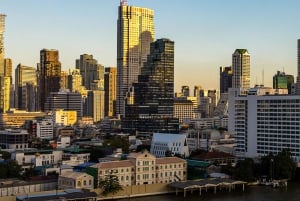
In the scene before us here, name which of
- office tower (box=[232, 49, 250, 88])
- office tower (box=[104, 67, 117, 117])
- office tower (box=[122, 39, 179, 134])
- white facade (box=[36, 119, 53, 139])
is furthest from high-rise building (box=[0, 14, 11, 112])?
office tower (box=[122, 39, 179, 134])

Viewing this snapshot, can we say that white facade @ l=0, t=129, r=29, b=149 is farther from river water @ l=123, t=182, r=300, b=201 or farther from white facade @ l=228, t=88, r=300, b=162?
river water @ l=123, t=182, r=300, b=201

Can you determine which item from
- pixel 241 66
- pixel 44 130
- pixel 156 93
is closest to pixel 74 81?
pixel 241 66

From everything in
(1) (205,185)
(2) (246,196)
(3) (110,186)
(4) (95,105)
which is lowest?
(2) (246,196)

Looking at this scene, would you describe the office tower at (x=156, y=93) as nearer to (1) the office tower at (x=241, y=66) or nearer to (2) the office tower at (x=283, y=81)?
(2) the office tower at (x=283, y=81)

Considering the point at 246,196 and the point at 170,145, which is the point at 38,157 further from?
the point at 246,196

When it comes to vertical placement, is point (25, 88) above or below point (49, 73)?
below
